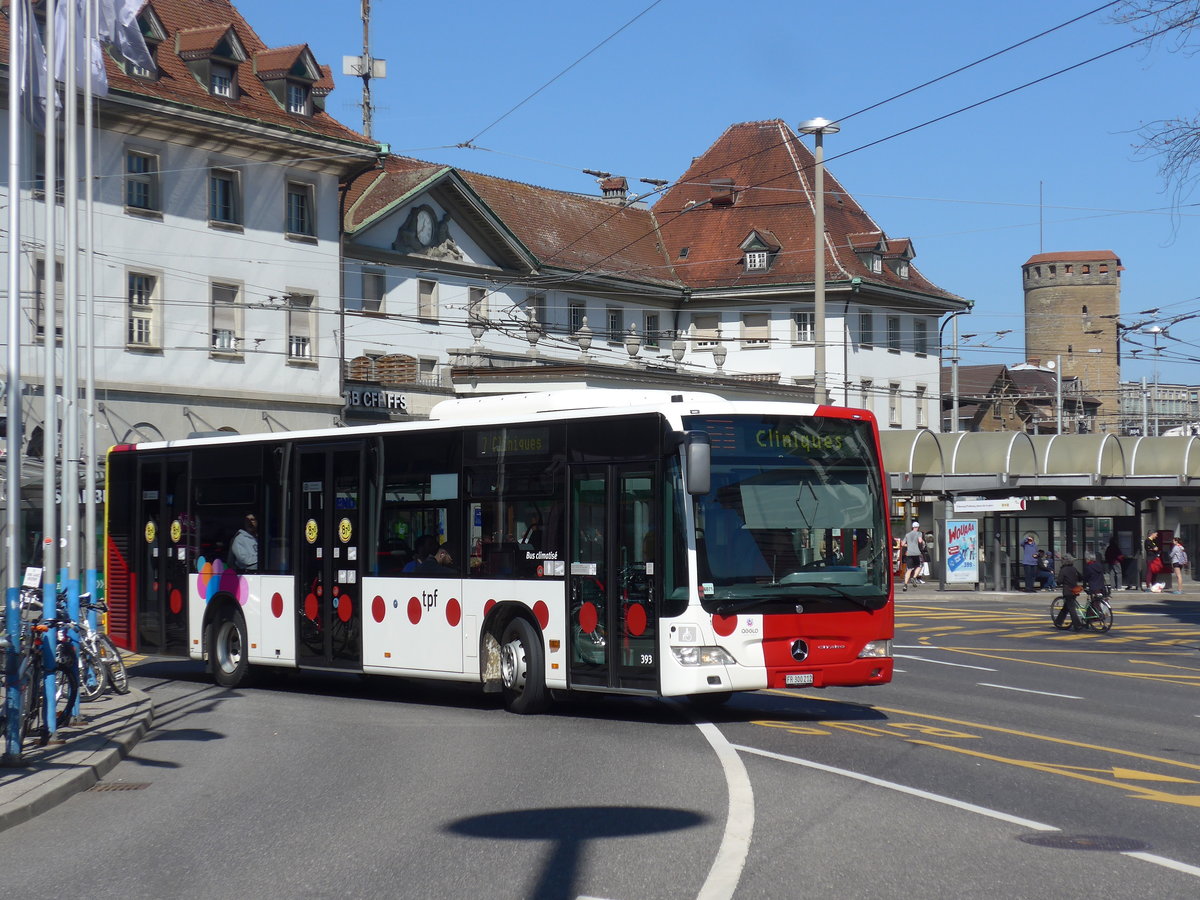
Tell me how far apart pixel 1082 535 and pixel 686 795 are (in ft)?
117

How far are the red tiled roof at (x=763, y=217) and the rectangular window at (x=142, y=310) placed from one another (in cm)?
3266

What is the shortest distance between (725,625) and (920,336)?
202 ft

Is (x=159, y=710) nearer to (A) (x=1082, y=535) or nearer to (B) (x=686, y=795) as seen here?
(B) (x=686, y=795)

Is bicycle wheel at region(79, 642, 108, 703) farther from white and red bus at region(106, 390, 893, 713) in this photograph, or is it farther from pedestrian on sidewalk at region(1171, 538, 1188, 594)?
pedestrian on sidewalk at region(1171, 538, 1188, 594)

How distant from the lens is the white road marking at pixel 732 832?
23.8 feet

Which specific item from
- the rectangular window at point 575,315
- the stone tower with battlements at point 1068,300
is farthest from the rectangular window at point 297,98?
the stone tower with battlements at point 1068,300

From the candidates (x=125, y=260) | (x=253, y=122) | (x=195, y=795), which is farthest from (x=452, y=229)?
(x=195, y=795)

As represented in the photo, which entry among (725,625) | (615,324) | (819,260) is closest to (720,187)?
(615,324)

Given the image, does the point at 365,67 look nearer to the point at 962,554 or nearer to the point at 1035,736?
the point at 962,554

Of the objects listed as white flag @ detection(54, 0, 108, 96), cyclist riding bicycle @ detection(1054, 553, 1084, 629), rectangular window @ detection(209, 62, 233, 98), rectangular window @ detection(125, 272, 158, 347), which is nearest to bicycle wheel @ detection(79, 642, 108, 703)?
white flag @ detection(54, 0, 108, 96)

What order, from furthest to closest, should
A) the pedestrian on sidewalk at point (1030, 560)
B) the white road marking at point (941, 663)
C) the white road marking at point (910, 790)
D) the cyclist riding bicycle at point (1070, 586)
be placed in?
the pedestrian on sidewalk at point (1030, 560), the cyclist riding bicycle at point (1070, 586), the white road marking at point (941, 663), the white road marking at point (910, 790)

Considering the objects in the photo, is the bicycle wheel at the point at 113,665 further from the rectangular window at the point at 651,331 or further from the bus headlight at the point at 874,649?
the rectangular window at the point at 651,331

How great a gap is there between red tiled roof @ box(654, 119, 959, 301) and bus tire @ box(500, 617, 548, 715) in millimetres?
53794

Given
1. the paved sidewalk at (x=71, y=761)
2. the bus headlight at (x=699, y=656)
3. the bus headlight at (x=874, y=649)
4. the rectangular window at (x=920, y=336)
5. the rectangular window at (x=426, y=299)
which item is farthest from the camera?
the rectangular window at (x=920, y=336)
